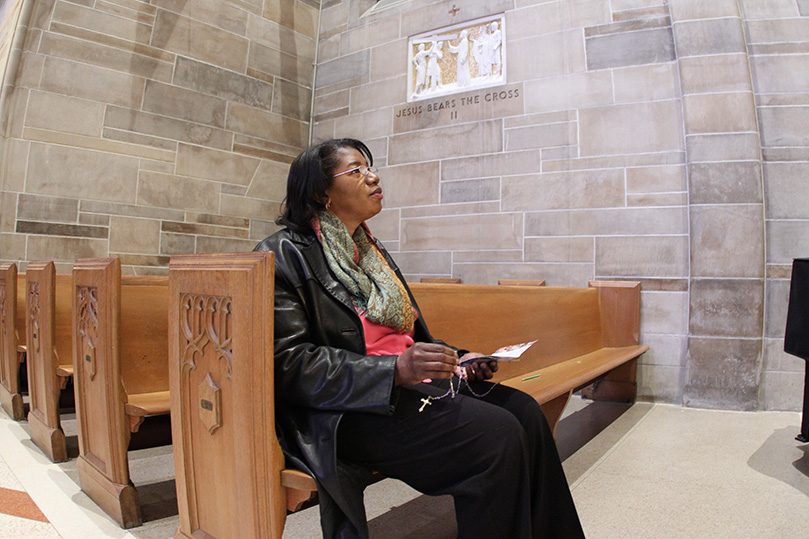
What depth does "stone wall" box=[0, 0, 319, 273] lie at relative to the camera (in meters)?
4.10

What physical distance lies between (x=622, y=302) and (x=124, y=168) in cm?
402

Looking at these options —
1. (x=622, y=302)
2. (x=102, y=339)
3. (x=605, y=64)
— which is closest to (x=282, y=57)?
(x=605, y=64)

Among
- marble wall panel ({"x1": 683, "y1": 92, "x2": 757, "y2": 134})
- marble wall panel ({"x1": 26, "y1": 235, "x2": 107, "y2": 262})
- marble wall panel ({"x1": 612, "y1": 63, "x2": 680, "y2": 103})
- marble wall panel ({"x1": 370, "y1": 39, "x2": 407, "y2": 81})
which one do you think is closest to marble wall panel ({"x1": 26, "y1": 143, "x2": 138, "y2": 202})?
marble wall panel ({"x1": 26, "y1": 235, "x2": 107, "y2": 262})

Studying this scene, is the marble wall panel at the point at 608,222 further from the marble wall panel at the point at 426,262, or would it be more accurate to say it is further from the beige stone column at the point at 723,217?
the marble wall panel at the point at 426,262

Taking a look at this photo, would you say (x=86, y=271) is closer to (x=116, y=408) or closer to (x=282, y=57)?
(x=116, y=408)

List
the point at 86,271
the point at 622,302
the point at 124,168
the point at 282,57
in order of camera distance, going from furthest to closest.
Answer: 1. the point at 282,57
2. the point at 124,168
3. the point at 622,302
4. the point at 86,271

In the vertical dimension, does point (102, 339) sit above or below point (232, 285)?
below

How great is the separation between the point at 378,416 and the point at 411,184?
3832 millimetres

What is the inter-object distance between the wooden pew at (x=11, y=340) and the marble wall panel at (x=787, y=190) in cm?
447

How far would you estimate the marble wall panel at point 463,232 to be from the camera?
4402mm

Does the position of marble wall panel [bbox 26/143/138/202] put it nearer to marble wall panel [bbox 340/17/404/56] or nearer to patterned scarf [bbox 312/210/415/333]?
marble wall panel [bbox 340/17/404/56]

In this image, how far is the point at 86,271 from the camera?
2.02 meters

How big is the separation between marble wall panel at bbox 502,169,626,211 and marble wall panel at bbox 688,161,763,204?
0.49 metres

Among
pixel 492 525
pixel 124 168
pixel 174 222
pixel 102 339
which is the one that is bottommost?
pixel 492 525
